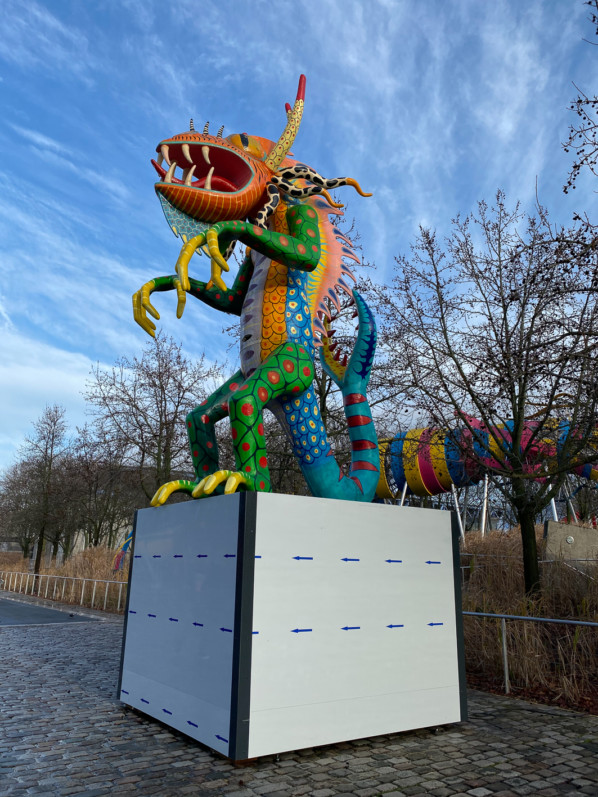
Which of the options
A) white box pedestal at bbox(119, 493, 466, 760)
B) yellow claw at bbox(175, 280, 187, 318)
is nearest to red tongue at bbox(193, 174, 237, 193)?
yellow claw at bbox(175, 280, 187, 318)

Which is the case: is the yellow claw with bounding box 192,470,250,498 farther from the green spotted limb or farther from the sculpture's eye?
the sculpture's eye

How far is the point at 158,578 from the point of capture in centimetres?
450

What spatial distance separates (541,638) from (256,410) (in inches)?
165

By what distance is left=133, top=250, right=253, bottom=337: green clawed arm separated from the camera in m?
4.57

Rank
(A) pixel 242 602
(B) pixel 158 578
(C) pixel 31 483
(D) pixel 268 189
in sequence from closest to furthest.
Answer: (A) pixel 242 602, (B) pixel 158 578, (D) pixel 268 189, (C) pixel 31 483

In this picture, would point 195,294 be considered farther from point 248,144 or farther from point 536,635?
point 536,635

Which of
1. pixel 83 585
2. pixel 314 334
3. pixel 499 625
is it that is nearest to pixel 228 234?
pixel 314 334

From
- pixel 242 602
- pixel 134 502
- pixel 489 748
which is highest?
pixel 134 502

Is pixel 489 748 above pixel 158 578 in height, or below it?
below

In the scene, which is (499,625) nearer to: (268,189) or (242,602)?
(242,602)

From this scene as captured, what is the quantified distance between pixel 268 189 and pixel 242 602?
3.22m

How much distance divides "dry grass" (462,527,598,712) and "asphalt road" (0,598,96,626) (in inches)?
289

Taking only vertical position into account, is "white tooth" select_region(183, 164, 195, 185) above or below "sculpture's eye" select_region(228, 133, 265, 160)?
below

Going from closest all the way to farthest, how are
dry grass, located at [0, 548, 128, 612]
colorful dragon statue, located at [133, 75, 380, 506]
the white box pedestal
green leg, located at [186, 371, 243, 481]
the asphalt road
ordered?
the white box pedestal < colorful dragon statue, located at [133, 75, 380, 506] < green leg, located at [186, 371, 243, 481] < the asphalt road < dry grass, located at [0, 548, 128, 612]
